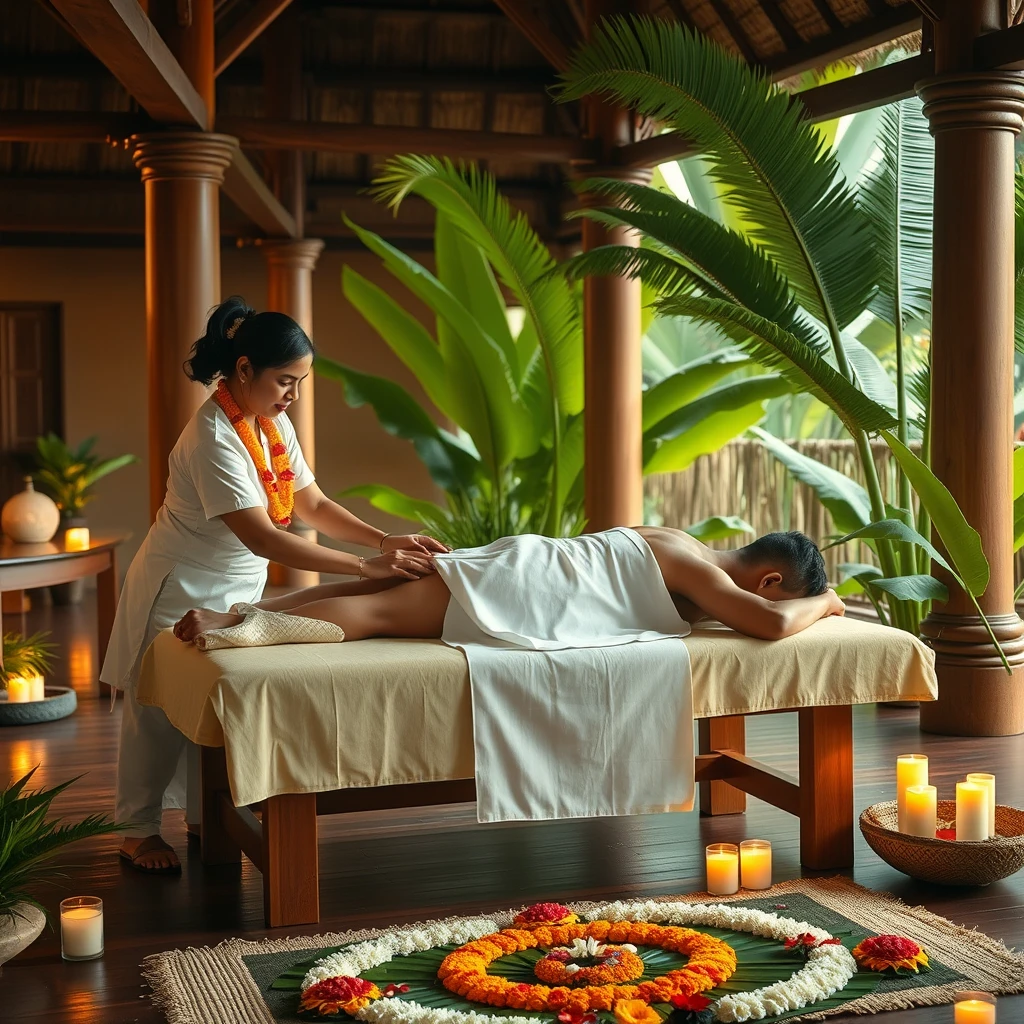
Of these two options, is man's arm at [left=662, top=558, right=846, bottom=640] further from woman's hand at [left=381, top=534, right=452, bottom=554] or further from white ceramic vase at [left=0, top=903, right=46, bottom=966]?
white ceramic vase at [left=0, top=903, right=46, bottom=966]

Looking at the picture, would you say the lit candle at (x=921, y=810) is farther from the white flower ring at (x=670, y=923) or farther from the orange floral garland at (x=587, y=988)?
the orange floral garland at (x=587, y=988)

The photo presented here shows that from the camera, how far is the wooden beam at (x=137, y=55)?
324cm

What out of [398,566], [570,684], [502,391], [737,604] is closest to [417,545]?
[398,566]

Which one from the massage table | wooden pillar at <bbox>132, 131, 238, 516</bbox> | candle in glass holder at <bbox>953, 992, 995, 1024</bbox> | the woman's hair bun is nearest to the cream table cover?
the massage table

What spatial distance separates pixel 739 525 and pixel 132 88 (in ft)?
10.5

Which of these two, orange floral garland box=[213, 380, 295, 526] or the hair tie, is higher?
the hair tie

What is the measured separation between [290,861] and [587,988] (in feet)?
2.16

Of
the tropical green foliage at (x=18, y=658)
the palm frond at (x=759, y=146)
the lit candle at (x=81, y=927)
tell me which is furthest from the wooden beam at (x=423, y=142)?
the lit candle at (x=81, y=927)

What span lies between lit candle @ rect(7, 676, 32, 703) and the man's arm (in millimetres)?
2477

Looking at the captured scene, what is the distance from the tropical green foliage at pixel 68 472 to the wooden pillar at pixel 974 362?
5.36 metres

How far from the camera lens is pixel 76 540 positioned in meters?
4.75

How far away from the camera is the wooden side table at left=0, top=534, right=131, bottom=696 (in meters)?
4.29

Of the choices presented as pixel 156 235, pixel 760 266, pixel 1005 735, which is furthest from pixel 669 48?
pixel 1005 735

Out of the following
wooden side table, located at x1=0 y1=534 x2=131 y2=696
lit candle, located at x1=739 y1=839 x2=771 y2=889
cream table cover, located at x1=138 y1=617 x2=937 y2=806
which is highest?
wooden side table, located at x1=0 y1=534 x2=131 y2=696
